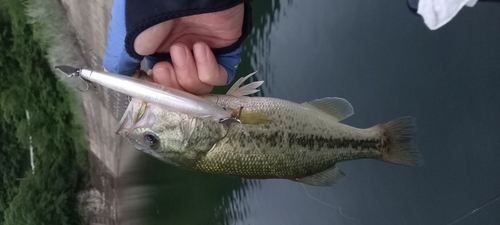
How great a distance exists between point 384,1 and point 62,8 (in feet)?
15.4

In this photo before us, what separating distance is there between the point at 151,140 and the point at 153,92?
0.20 m

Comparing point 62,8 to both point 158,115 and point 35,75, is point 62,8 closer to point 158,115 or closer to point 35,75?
point 35,75

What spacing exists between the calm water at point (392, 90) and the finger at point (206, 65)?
2199mm

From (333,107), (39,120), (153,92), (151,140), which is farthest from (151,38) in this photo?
(39,120)

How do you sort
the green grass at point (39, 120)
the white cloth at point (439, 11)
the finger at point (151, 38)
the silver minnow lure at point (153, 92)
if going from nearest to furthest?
the white cloth at point (439, 11)
the silver minnow lure at point (153, 92)
the finger at point (151, 38)
the green grass at point (39, 120)

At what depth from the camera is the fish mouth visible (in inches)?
52.2

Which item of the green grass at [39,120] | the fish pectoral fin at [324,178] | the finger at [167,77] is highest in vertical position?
the green grass at [39,120]

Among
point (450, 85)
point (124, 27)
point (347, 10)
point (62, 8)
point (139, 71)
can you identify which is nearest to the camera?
point (124, 27)

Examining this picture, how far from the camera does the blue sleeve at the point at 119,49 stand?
1.34 metres

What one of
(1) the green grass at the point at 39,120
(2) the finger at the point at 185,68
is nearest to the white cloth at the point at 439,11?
(2) the finger at the point at 185,68

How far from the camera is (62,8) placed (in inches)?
240

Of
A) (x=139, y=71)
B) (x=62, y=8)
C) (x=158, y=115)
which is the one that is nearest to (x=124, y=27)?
(x=139, y=71)

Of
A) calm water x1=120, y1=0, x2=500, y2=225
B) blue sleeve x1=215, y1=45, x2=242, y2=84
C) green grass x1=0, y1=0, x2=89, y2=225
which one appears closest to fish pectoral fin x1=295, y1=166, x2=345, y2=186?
blue sleeve x1=215, y1=45, x2=242, y2=84

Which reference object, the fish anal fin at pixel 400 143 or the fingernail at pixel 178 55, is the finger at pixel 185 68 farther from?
the fish anal fin at pixel 400 143
